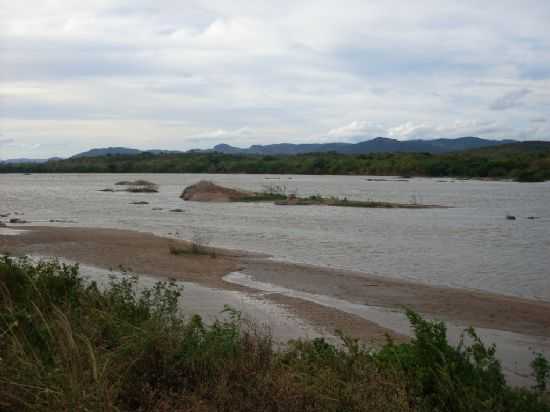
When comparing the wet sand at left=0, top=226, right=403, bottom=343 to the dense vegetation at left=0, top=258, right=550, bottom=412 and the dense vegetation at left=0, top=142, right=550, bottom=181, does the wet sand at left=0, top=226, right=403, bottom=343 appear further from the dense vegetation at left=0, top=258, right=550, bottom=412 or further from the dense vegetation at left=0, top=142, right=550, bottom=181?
the dense vegetation at left=0, top=142, right=550, bottom=181

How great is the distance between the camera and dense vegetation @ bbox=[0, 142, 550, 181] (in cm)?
11525

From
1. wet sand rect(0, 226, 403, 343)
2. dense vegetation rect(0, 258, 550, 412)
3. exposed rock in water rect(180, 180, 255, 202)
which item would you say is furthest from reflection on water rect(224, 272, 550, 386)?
exposed rock in water rect(180, 180, 255, 202)

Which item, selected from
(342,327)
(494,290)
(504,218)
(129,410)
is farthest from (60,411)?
(504,218)

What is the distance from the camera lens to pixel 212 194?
194ft

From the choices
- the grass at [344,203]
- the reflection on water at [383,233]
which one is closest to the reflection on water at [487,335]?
the reflection on water at [383,233]

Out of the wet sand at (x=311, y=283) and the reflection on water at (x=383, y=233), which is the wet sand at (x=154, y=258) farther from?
the reflection on water at (x=383, y=233)

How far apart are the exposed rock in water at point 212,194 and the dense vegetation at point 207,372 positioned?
161 ft

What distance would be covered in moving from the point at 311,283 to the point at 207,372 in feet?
41.1

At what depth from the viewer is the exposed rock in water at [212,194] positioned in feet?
189

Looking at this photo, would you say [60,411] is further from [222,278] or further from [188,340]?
[222,278]

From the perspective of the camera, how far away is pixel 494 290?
60.8ft

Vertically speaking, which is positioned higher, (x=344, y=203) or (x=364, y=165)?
(x=364, y=165)

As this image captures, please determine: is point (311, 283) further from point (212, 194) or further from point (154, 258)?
point (212, 194)

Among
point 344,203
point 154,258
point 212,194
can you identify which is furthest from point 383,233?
point 212,194
